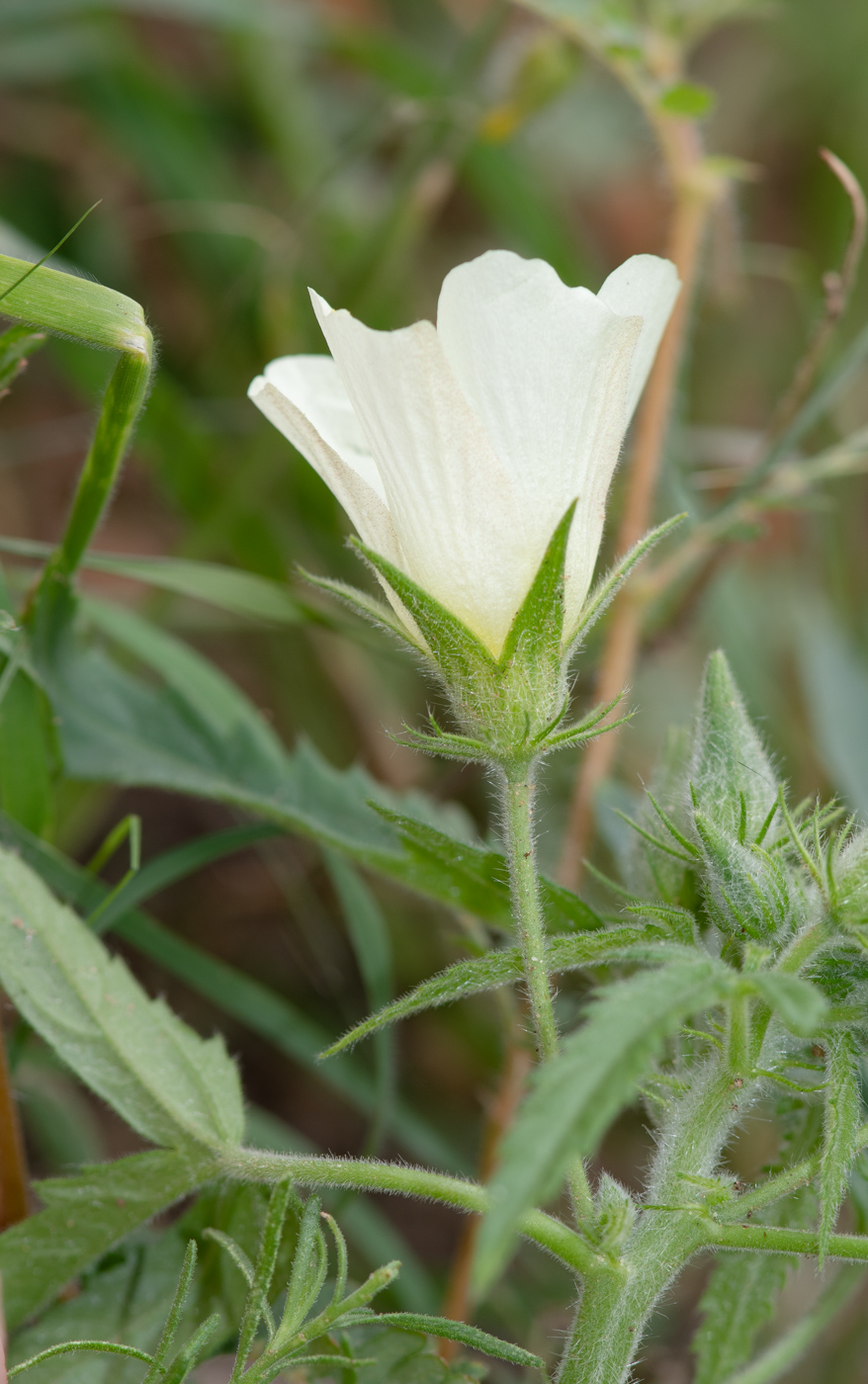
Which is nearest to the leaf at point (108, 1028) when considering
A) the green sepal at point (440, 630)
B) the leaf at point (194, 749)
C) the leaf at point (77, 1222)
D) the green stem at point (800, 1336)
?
the leaf at point (77, 1222)

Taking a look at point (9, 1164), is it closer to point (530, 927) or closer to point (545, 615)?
point (530, 927)

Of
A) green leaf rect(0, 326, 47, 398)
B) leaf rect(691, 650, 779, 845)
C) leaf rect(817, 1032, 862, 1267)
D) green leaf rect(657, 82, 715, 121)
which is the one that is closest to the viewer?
leaf rect(817, 1032, 862, 1267)

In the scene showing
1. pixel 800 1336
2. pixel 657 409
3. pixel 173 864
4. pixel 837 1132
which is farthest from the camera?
pixel 657 409

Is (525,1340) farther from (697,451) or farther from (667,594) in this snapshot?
(697,451)

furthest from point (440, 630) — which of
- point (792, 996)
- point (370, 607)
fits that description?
point (792, 996)

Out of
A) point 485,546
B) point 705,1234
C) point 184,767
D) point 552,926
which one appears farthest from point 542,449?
point 184,767

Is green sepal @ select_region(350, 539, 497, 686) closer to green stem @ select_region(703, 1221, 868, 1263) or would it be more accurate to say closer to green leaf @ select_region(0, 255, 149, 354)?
green leaf @ select_region(0, 255, 149, 354)

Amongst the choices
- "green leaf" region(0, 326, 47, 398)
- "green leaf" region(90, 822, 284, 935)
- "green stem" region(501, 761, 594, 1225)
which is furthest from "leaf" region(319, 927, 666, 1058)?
"green leaf" region(0, 326, 47, 398)
